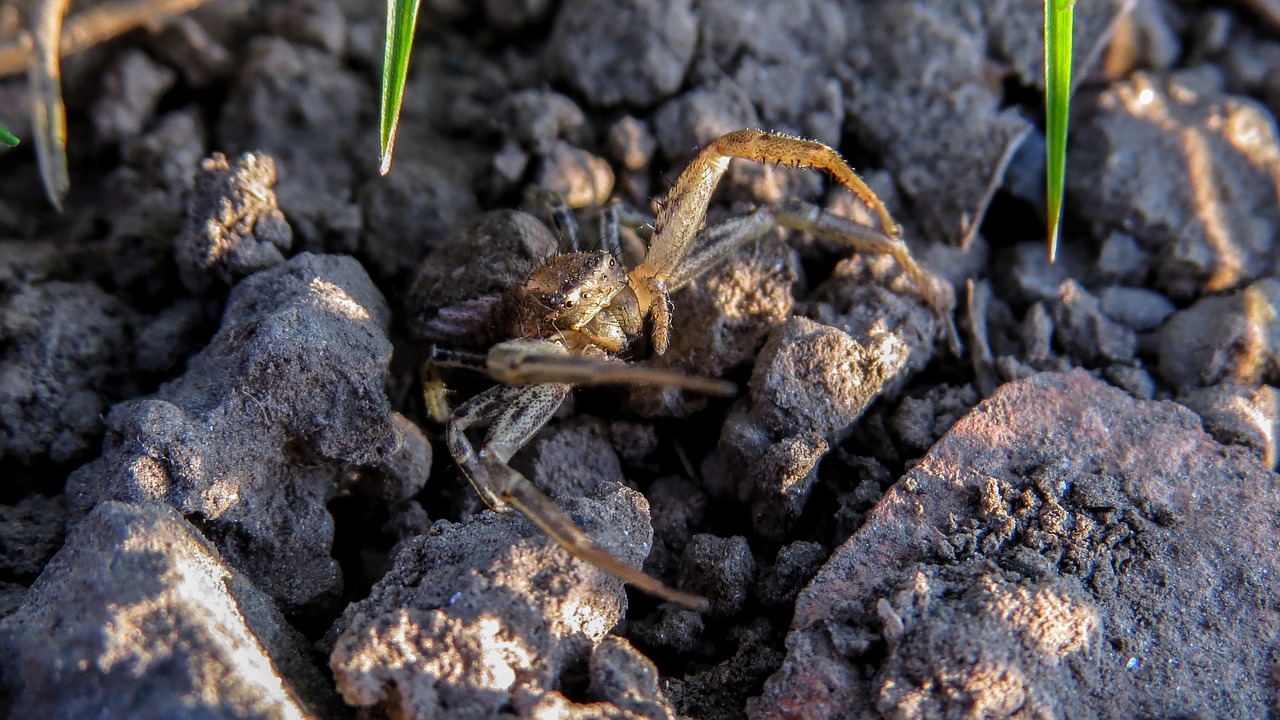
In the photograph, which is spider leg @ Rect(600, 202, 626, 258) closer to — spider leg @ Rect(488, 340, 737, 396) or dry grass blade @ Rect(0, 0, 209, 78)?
spider leg @ Rect(488, 340, 737, 396)

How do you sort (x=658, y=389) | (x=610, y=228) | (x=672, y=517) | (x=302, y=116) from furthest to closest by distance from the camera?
(x=302, y=116), (x=610, y=228), (x=658, y=389), (x=672, y=517)

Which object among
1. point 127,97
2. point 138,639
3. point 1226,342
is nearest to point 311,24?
point 127,97

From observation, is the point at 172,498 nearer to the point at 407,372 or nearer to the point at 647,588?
the point at 407,372

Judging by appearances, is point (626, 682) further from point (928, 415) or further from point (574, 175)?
point (574, 175)

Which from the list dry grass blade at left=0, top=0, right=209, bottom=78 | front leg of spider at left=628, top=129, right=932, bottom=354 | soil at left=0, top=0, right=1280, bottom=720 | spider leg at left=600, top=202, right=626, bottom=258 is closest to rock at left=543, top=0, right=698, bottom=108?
soil at left=0, top=0, right=1280, bottom=720

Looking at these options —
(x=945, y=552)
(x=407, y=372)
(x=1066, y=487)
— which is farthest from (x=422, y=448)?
(x=1066, y=487)

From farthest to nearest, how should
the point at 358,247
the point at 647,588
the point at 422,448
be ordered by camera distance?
the point at 358,247 < the point at 422,448 < the point at 647,588
